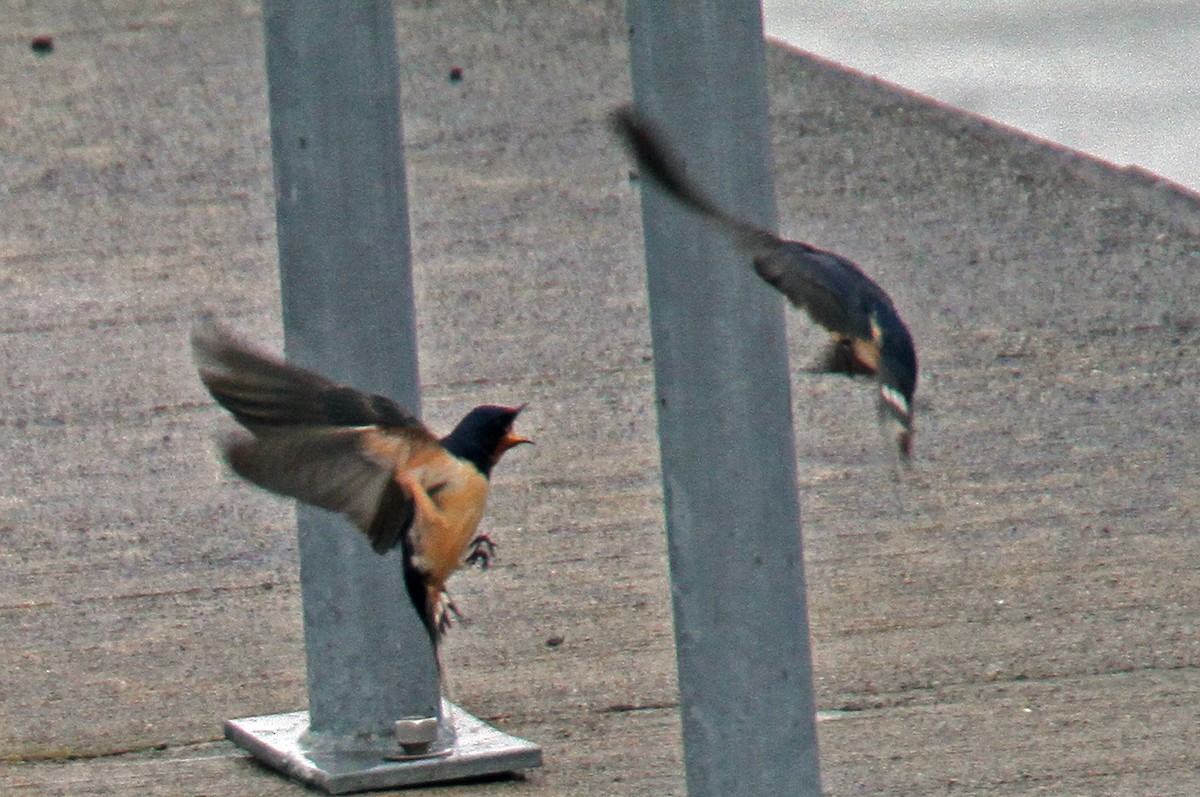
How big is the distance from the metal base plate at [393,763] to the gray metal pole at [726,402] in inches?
47.3

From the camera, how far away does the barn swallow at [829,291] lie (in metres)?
2.99

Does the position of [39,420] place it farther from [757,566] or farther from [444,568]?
[757,566]

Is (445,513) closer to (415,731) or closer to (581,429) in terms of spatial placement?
(415,731)

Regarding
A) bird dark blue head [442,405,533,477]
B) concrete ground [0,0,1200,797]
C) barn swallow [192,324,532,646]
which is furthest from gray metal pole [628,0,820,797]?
concrete ground [0,0,1200,797]

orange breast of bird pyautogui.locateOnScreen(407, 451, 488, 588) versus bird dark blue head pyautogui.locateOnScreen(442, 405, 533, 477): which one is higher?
bird dark blue head pyautogui.locateOnScreen(442, 405, 533, 477)

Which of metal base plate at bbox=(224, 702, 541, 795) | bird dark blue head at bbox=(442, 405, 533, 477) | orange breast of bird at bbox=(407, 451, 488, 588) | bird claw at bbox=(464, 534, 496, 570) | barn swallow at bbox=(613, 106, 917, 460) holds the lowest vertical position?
metal base plate at bbox=(224, 702, 541, 795)

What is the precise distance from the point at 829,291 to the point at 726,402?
1.03 ft

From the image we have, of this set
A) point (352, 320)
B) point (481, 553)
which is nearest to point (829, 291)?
point (481, 553)

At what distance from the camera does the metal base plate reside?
13.9 ft

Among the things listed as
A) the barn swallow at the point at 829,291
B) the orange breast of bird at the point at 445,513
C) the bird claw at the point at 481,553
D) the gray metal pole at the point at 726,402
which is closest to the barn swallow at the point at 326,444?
the orange breast of bird at the point at 445,513

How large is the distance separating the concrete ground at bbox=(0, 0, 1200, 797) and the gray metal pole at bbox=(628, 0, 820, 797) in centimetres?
115

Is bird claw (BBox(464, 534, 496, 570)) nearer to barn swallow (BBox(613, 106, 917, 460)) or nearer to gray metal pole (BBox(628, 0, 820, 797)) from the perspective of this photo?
barn swallow (BBox(613, 106, 917, 460))

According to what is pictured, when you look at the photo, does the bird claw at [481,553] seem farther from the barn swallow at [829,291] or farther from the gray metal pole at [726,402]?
the gray metal pole at [726,402]

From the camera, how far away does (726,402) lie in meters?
3.09
